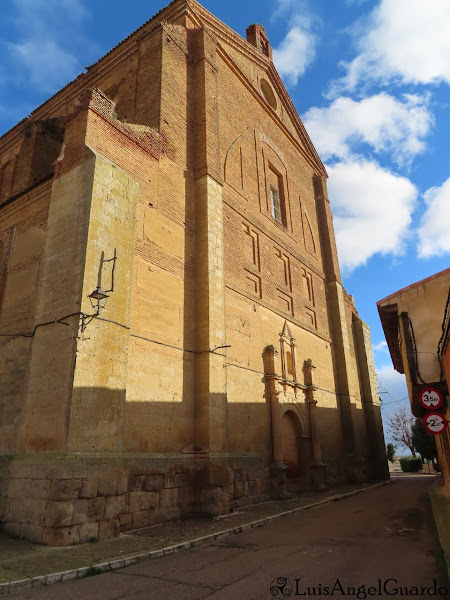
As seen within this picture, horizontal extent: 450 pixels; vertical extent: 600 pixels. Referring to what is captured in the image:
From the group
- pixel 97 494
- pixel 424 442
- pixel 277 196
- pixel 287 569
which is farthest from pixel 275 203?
pixel 424 442

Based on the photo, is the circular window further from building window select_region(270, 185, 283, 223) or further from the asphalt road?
the asphalt road

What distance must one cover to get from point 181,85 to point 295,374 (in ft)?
31.6

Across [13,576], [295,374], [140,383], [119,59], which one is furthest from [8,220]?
[295,374]

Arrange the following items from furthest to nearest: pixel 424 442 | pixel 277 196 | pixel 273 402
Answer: pixel 424 442 → pixel 277 196 → pixel 273 402

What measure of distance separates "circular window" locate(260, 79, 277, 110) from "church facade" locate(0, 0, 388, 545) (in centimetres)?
103

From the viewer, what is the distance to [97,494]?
258 inches

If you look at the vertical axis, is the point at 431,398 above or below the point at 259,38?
below

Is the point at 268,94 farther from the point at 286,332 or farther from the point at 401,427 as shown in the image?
the point at 401,427

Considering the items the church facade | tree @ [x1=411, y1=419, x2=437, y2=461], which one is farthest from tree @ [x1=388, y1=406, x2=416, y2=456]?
the church facade

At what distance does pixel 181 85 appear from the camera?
41.1ft

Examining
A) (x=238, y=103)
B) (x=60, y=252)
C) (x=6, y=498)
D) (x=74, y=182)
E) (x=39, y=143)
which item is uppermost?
(x=238, y=103)

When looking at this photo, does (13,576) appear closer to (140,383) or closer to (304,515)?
(140,383)

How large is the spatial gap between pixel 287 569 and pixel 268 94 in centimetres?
1849

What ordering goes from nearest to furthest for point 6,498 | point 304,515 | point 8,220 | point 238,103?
point 6,498, point 304,515, point 8,220, point 238,103
